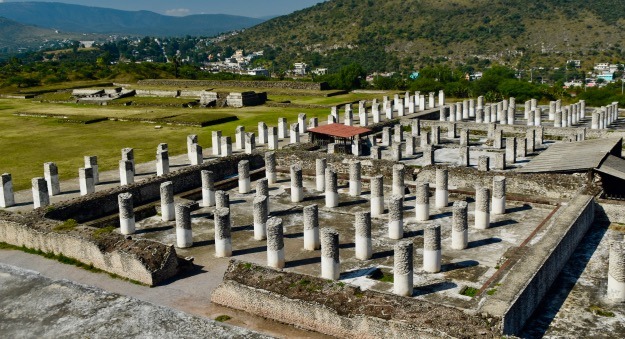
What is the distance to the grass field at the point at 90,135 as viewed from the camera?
93.7 feet

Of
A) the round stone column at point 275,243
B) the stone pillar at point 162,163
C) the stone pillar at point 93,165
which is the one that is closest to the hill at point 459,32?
the stone pillar at point 162,163

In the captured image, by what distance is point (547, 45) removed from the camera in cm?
12681

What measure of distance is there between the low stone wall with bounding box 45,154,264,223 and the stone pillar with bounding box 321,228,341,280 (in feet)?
29.4

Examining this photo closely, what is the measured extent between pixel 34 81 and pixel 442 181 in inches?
2518

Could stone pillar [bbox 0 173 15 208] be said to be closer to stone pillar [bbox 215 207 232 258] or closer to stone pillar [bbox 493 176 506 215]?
stone pillar [bbox 215 207 232 258]

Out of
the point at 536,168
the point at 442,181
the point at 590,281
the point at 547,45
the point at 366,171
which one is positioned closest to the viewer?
the point at 590,281

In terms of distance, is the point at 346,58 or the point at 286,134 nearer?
the point at 286,134

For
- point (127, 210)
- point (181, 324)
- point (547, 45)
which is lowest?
point (181, 324)

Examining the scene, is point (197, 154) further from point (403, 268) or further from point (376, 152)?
point (403, 268)

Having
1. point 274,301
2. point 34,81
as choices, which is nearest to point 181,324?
point 274,301

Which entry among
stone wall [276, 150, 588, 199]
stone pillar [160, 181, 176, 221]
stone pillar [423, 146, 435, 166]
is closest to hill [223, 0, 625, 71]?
stone pillar [423, 146, 435, 166]

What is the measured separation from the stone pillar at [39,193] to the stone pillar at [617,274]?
53.7 feet

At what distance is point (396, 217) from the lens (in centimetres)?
1723

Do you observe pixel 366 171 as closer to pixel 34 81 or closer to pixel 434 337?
pixel 434 337
